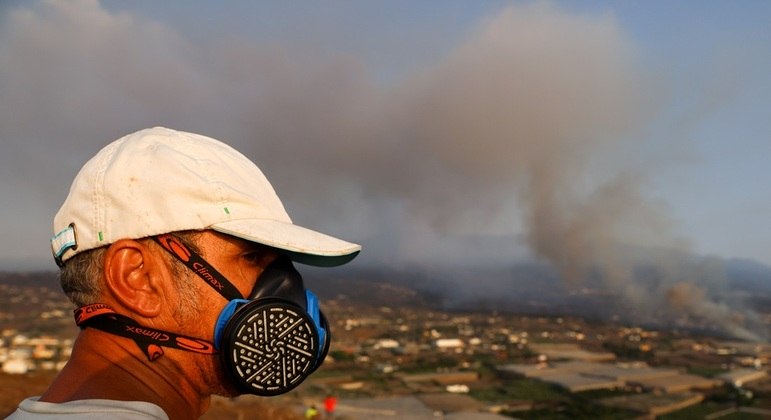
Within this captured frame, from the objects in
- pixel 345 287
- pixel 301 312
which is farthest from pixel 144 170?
pixel 345 287

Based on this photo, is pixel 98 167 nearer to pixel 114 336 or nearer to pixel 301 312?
pixel 114 336

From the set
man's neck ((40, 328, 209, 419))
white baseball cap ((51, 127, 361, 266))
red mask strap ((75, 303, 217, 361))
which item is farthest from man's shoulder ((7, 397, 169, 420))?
white baseball cap ((51, 127, 361, 266))

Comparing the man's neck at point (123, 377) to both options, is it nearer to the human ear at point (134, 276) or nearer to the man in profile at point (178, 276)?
the man in profile at point (178, 276)

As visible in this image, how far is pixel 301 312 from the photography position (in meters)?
1.58

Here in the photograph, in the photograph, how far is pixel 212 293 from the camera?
1.52 m

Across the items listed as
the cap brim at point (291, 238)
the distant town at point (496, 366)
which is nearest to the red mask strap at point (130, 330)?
the cap brim at point (291, 238)

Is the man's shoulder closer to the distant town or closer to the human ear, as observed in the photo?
the human ear

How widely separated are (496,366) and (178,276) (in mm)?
49556

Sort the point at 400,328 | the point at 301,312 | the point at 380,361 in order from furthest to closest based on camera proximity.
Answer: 1. the point at 400,328
2. the point at 380,361
3. the point at 301,312

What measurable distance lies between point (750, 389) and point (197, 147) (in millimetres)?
50615

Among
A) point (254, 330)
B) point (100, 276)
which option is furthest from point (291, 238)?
point (100, 276)

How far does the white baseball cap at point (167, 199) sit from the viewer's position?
1.42 metres

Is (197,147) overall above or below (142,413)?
above

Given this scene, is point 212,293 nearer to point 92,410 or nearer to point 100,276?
point 100,276
